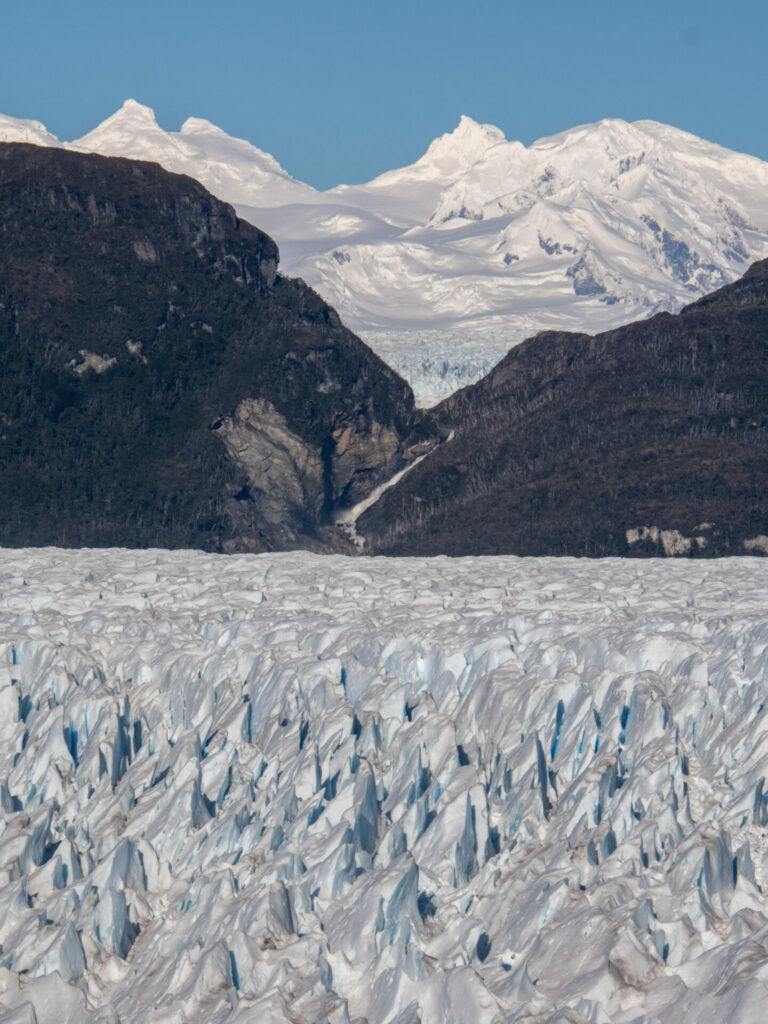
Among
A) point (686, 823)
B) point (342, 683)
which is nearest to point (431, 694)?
point (342, 683)

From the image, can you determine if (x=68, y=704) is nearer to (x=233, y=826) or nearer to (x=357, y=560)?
(x=233, y=826)

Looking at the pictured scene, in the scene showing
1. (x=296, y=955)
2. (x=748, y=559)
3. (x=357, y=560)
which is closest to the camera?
(x=296, y=955)

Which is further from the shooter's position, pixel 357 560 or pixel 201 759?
pixel 357 560

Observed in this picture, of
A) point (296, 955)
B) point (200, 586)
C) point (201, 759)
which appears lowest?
point (296, 955)

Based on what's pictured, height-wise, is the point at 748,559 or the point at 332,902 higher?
the point at 748,559

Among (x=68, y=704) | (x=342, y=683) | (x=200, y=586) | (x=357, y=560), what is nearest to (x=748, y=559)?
(x=357, y=560)

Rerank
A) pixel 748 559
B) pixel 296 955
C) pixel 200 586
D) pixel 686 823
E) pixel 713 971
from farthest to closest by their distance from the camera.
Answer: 1. pixel 748 559
2. pixel 200 586
3. pixel 686 823
4. pixel 296 955
5. pixel 713 971
